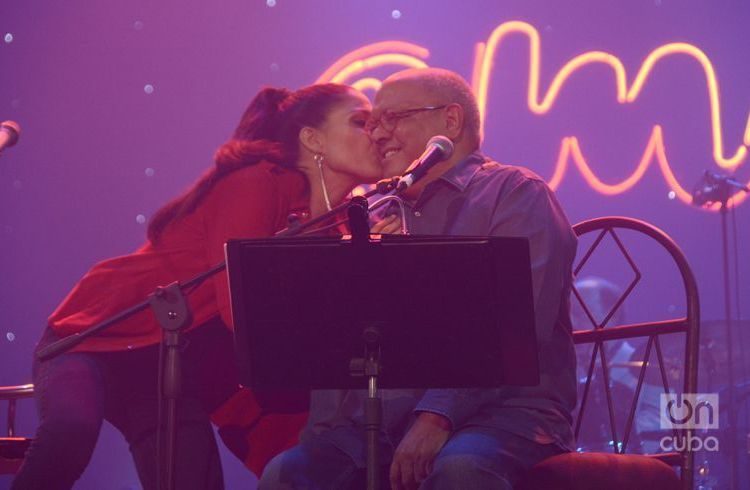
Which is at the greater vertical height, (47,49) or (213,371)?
(47,49)

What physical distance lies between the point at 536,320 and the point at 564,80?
3797 millimetres

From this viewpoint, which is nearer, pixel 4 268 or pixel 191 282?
pixel 191 282

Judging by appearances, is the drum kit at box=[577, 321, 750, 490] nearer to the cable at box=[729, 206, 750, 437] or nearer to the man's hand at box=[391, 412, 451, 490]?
the cable at box=[729, 206, 750, 437]

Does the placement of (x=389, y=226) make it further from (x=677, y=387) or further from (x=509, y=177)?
(x=677, y=387)

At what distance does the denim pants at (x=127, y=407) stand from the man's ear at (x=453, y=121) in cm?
85

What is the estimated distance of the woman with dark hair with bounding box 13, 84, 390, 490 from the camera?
2361mm

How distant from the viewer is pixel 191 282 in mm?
2127

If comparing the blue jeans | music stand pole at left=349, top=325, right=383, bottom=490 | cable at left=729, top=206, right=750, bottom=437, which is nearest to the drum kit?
cable at left=729, top=206, right=750, bottom=437

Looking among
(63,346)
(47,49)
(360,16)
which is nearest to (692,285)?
(63,346)

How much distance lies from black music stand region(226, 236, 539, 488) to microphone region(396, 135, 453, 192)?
0.76 ft

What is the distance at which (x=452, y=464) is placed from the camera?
1.78m

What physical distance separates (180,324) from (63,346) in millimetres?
327

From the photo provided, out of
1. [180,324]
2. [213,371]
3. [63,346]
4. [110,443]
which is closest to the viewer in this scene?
[180,324]

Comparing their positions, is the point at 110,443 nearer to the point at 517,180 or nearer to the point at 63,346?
the point at 63,346
